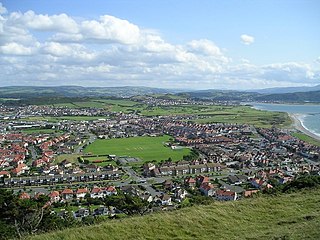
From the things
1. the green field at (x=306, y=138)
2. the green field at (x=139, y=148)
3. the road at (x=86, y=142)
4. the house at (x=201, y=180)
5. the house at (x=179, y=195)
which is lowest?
the road at (x=86, y=142)

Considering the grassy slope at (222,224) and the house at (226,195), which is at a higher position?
the grassy slope at (222,224)

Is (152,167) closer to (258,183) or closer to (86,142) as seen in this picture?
(258,183)

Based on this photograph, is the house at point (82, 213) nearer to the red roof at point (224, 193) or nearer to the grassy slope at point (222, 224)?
the red roof at point (224, 193)

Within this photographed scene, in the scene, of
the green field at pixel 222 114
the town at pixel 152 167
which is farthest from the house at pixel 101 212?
the green field at pixel 222 114

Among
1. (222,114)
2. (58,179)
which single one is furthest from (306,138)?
(222,114)

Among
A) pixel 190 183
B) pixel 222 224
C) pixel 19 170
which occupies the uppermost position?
pixel 222 224

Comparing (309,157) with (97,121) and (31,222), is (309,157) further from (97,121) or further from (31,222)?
(97,121)

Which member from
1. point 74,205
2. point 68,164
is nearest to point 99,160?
point 68,164
